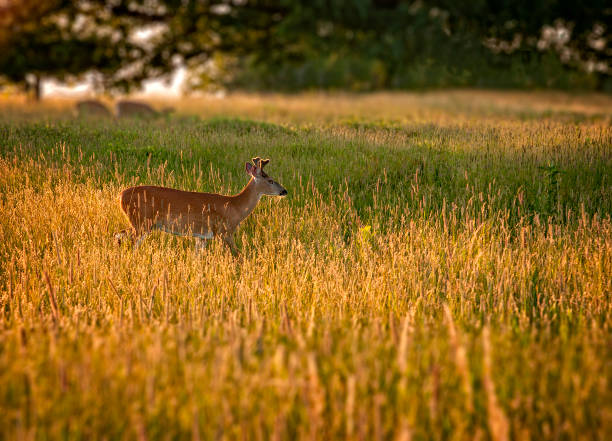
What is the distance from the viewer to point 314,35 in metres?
25.5

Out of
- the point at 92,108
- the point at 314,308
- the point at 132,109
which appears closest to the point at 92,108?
the point at 92,108

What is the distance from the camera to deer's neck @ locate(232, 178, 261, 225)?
7.14 meters

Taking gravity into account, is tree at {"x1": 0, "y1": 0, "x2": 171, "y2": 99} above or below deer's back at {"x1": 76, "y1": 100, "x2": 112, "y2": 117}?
above

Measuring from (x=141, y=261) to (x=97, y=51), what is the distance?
885 inches

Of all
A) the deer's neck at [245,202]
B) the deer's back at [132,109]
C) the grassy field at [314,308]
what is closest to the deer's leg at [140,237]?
the grassy field at [314,308]

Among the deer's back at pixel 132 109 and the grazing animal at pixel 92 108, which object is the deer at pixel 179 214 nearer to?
the deer's back at pixel 132 109

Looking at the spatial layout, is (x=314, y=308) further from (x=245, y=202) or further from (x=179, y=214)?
(x=245, y=202)

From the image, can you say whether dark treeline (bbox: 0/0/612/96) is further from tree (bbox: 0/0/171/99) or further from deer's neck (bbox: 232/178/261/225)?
deer's neck (bbox: 232/178/261/225)

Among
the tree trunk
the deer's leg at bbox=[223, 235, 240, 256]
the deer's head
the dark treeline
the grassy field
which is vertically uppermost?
the dark treeline

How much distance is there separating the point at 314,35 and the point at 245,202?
64.8 feet

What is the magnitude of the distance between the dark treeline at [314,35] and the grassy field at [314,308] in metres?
14.8

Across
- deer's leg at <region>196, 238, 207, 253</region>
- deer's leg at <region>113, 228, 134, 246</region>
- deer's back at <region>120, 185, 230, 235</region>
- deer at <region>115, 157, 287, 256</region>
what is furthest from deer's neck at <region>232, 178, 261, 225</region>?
deer's leg at <region>113, 228, 134, 246</region>

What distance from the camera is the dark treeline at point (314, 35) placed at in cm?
2430

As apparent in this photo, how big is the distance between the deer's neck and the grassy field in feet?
0.90
